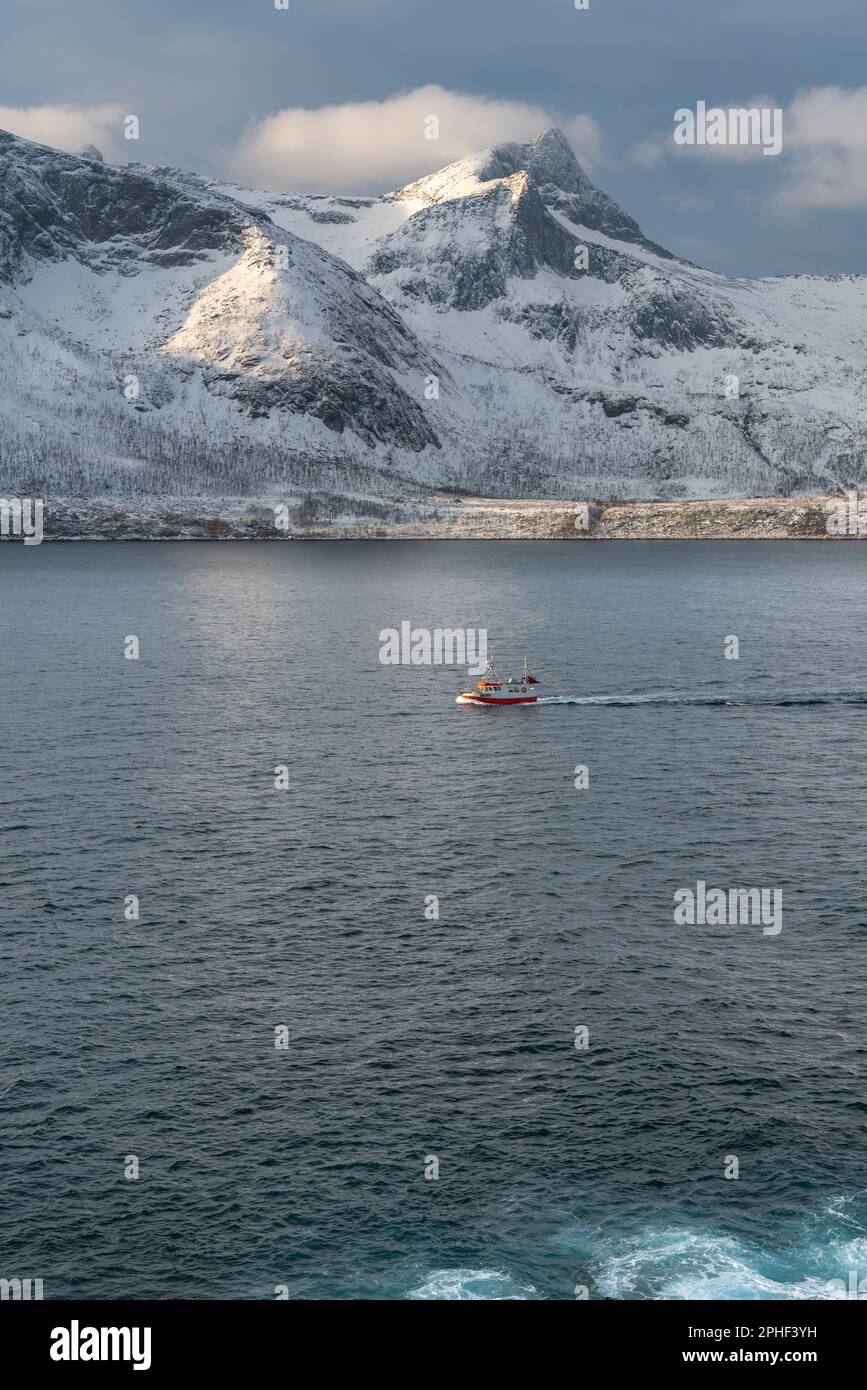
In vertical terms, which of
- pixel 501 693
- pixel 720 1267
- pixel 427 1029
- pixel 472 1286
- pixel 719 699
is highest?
pixel 501 693

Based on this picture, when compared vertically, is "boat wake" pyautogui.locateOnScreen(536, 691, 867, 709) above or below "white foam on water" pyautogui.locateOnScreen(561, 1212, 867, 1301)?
above

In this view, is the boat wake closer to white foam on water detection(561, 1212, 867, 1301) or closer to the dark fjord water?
the dark fjord water

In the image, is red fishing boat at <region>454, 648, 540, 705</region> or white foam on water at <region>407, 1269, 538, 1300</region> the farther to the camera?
red fishing boat at <region>454, 648, 540, 705</region>

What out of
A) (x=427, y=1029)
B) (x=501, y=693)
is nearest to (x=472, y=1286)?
(x=427, y=1029)

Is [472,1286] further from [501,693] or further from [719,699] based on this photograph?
[719,699]

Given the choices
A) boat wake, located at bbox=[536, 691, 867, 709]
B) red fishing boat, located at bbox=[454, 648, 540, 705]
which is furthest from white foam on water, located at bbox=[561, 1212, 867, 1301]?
boat wake, located at bbox=[536, 691, 867, 709]

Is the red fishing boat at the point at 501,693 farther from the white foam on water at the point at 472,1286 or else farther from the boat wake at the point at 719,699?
the white foam on water at the point at 472,1286
